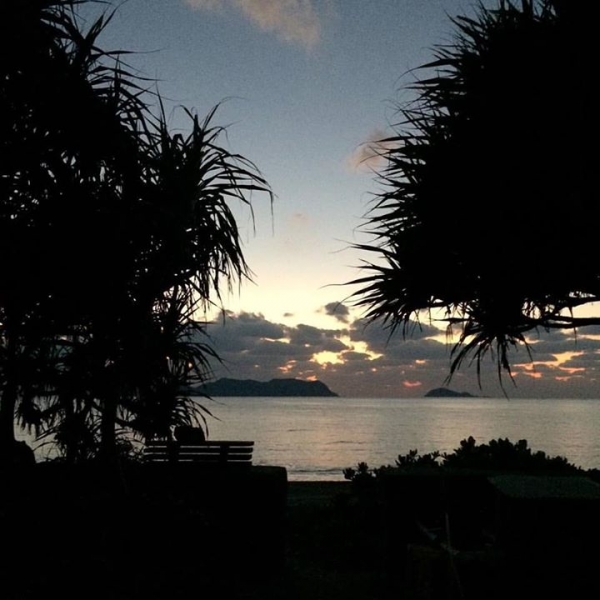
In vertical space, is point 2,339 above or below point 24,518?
above

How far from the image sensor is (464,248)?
9633mm

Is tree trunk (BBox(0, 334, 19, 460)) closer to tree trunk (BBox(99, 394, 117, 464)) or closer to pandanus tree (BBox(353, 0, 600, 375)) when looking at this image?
tree trunk (BBox(99, 394, 117, 464))

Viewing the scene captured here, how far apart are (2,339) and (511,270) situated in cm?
640

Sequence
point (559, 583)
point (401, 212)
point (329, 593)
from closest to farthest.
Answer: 1. point (559, 583)
2. point (329, 593)
3. point (401, 212)

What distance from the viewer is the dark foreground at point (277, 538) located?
13.3ft

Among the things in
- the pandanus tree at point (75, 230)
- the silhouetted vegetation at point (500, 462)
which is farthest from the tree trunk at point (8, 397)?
the silhouetted vegetation at point (500, 462)

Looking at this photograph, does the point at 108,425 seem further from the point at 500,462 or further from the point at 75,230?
the point at 500,462

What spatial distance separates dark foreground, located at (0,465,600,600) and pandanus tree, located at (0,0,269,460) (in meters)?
1.04

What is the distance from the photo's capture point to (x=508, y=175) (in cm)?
882

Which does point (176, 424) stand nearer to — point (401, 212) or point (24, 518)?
point (24, 518)

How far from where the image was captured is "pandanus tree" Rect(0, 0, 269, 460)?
630cm

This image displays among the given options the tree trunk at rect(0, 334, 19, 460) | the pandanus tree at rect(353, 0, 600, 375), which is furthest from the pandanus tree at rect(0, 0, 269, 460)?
the pandanus tree at rect(353, 0, 600, 375)

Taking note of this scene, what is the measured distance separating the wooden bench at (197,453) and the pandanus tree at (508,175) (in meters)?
3.97

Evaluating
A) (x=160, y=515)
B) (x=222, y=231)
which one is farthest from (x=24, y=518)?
(x=222, y=231)
